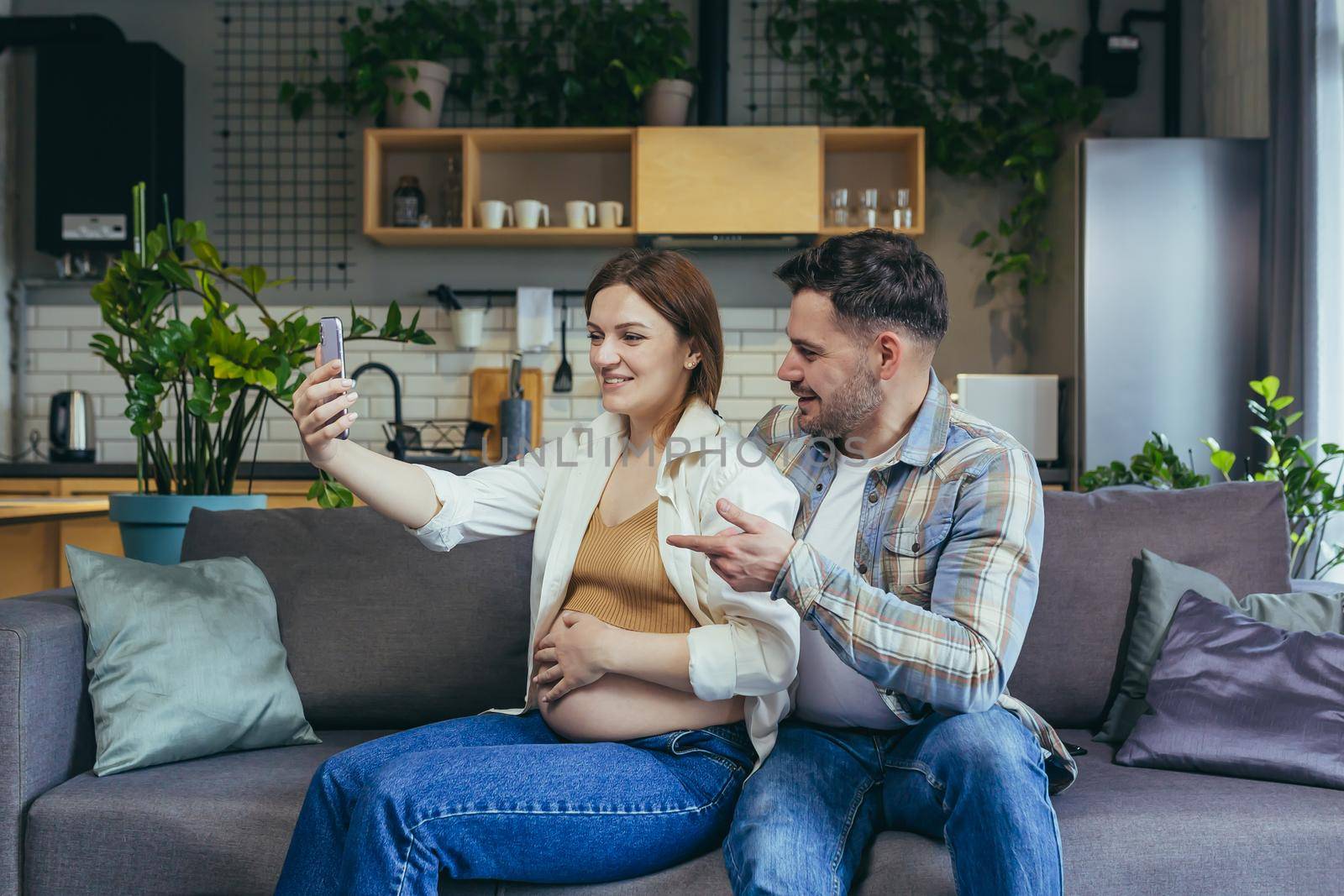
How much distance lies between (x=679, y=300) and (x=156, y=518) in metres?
1.37

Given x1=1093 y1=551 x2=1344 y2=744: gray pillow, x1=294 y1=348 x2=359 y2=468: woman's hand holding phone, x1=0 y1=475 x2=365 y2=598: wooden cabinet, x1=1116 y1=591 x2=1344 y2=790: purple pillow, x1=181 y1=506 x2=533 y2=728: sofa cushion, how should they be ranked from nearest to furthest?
x1=294 y1=348 x2=359 y2=468: woman's hand holding phone, x1=1116 y1=591 x2=1344 y2=790: purple pillow, x1=1093 y1=551 x2=1344 y2=744: gray pillow, x1=181 y1=506 x2=533 y2=728: sofa cushion, x1=0 y1=475 x2=365 y2=598: wooden cabinet

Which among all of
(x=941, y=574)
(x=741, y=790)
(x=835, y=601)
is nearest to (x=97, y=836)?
(x=741, y=790)

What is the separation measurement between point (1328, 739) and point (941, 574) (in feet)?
2.50

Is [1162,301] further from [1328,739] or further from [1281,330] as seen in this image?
[1328,739]

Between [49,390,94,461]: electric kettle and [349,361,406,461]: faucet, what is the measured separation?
40.7 inches

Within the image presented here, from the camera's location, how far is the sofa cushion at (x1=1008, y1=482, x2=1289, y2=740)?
6.44 ft

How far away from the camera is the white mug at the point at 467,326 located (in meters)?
4.50

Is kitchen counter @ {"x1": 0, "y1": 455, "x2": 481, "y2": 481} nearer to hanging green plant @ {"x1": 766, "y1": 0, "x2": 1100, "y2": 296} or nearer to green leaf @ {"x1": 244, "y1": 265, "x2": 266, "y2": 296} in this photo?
green leaf @ {"x1": 244, "y1": 265, "x2": 266, "y2": 296}

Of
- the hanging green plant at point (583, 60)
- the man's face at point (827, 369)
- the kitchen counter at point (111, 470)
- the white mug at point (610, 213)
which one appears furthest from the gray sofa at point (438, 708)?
the hanging green plant at point (583, 60)

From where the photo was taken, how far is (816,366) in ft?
5.17

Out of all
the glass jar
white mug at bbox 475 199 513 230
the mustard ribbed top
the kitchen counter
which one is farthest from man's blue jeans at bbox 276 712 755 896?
the glass jar

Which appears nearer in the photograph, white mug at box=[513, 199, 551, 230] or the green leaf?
the green leaf

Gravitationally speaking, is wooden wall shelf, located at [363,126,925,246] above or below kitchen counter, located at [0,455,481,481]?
above

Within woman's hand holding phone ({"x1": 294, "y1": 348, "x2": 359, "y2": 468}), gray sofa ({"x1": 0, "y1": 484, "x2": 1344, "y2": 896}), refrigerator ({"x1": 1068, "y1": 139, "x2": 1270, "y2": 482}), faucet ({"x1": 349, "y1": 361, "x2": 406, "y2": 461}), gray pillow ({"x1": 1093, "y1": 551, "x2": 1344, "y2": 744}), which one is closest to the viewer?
woman's hand holding phone ({"x1": 294, "y1": 348, "x2": 359, "y2": 468})
